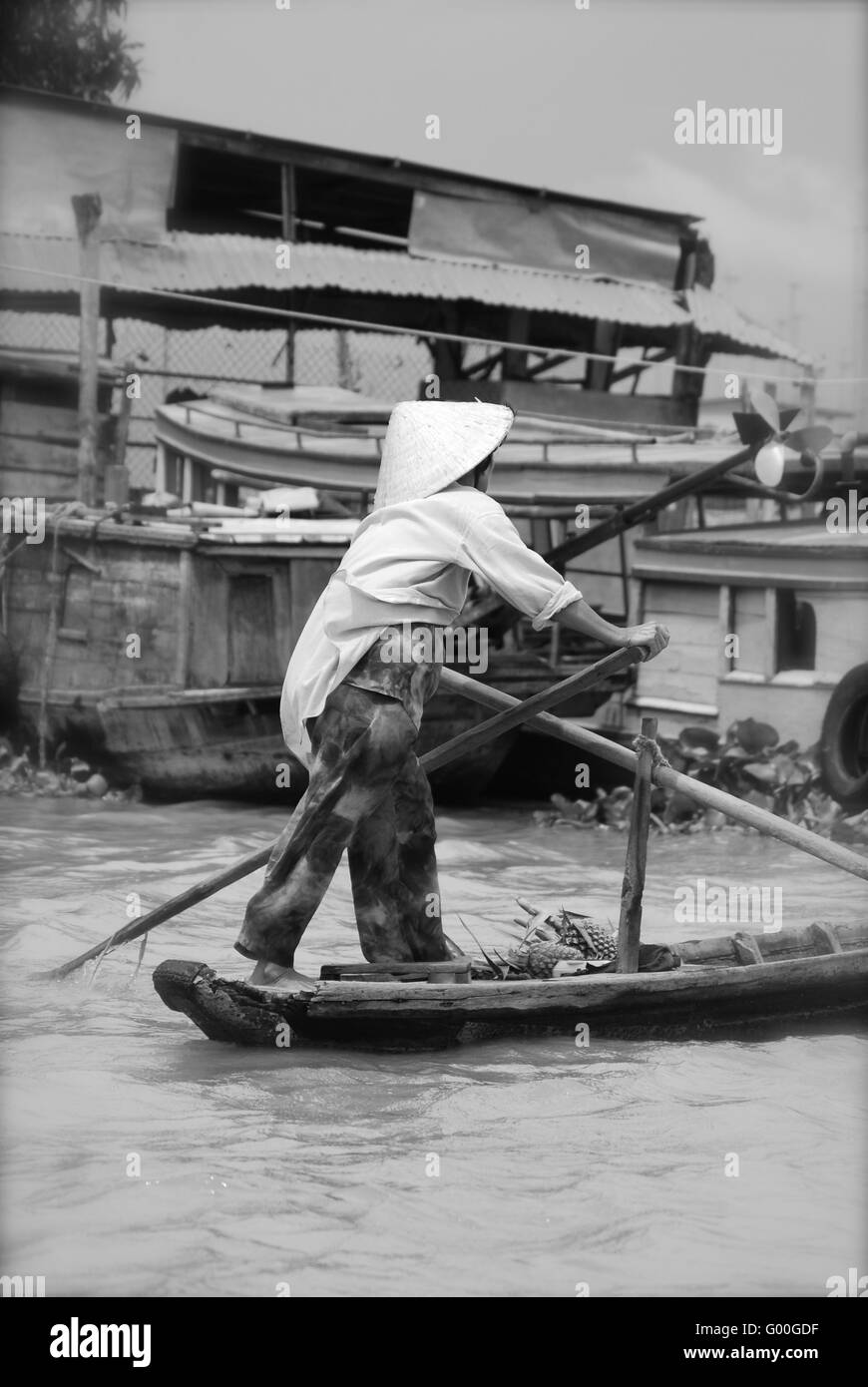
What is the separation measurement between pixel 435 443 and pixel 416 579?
401mm

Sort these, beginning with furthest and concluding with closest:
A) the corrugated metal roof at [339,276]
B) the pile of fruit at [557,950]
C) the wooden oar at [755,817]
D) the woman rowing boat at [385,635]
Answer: the corrugated metal roof at [339,276] → the pile of fruit at [557,950] → the wooden oar at [755,817] → the woman rowing boat at [385,635]

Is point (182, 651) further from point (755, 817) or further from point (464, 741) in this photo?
point (755, 817)

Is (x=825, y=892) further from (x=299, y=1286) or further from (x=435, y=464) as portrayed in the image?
(x=299, y=1286)

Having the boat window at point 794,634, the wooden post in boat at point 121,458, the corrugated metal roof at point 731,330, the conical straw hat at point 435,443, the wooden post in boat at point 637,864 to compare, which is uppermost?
the corrugated metal roof at point 731,330

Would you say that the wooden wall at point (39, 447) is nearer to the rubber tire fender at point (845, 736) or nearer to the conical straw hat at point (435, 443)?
the rubber tire fender at point (845, 736)

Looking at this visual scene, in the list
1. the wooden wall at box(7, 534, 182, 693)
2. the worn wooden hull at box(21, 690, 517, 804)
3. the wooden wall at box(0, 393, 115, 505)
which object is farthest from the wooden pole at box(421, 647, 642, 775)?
the wooden wall at box(0, 393, 115, 505)

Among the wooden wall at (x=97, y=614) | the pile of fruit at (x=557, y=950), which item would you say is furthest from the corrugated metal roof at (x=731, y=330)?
the pile of fruit at (x=557, y=950)

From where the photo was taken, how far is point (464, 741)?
494 cm

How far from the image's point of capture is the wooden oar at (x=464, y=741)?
4559mm

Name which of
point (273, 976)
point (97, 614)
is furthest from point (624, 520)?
point (273, 976)

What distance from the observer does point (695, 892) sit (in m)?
7.66
